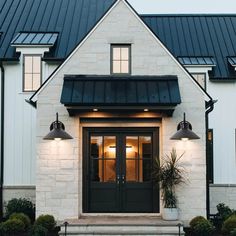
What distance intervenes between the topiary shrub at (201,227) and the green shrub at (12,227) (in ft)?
16.0

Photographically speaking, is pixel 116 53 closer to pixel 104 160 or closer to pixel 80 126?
pixel 80 126

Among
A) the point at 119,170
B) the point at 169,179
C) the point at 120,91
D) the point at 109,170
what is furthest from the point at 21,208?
the point at 120,91

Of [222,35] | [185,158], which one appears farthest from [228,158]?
[222,35]

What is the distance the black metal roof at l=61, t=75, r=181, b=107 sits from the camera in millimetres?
13422

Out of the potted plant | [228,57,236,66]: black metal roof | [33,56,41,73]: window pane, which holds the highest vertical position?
[228,57,236,66]: black metal roof

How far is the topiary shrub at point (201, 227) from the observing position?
12812 mm

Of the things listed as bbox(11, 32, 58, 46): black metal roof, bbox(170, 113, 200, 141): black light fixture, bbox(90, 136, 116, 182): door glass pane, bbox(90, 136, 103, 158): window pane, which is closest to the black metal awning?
bbox(170, 113, 200, 141): black light fixture

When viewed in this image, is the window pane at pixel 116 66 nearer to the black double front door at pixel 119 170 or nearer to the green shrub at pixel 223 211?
the black double front door at pixel 119 170

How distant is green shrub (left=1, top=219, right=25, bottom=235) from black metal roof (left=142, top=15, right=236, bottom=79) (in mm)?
9491

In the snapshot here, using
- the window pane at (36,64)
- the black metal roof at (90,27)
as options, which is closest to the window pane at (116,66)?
the black metal roof at (90,27)

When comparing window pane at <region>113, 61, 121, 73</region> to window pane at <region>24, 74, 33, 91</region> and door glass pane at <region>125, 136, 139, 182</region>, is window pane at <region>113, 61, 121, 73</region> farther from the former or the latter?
window pane at <region>24, 74, 33, 91</region>

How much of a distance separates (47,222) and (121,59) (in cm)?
546

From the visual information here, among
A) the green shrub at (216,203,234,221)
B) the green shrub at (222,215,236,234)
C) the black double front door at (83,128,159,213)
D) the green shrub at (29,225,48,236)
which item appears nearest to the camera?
the green shrub at (29,225,48,236)

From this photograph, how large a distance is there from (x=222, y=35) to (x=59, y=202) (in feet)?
38.0
